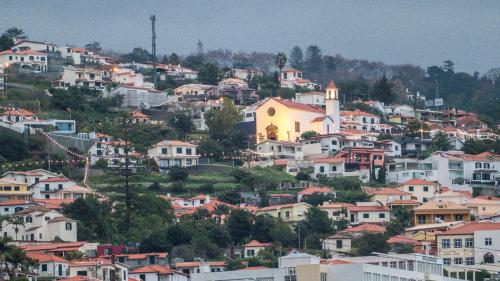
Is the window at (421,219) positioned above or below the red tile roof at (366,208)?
below

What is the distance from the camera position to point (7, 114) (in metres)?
91.9

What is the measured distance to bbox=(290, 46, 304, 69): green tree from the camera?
17035cm

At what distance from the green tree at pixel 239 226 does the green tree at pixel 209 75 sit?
46.3m

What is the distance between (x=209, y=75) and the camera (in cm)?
12025

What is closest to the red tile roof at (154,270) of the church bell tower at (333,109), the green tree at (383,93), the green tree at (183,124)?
the green tree at (183,124)

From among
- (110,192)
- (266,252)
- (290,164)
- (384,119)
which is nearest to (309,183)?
(290,164)

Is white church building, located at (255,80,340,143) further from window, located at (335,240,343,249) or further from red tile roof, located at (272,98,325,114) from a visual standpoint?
window, located at (335,240,343,249)

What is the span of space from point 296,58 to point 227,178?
3486 inches

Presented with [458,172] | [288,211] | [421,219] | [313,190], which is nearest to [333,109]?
[458,172]

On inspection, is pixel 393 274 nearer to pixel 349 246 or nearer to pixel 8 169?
pixel 349 246

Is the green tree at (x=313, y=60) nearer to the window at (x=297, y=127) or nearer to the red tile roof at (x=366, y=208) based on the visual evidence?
the window at (x=297, y=127)

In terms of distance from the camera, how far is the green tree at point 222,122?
3819 inches

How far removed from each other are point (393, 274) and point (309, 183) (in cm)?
3407

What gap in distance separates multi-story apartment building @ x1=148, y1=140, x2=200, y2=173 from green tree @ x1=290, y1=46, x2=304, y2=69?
78.3 metres
